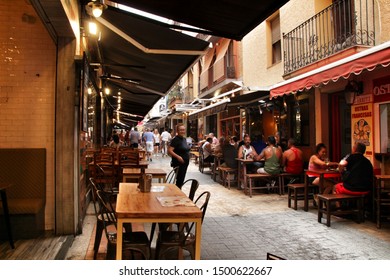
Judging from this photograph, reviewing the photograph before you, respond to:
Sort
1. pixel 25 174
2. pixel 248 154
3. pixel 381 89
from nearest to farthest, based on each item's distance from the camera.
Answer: pixel 25 174, pixel 381 89, pixel 248 154

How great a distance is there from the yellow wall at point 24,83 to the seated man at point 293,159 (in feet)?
18.8

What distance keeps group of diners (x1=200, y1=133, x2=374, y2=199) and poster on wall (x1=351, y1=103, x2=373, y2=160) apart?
1.32 feet

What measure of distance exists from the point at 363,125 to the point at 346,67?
90.0 inches

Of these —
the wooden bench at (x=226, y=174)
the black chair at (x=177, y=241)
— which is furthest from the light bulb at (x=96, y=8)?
the wooden bench at (x=226, y=174)

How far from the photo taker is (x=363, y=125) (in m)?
7.68

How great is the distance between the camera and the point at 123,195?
12.5 feet

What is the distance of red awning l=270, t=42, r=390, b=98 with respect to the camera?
511 centimetres

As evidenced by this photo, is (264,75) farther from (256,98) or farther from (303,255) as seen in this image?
(303,255)

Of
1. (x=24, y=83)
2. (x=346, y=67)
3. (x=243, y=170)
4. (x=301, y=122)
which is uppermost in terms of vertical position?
(x=346, y=67)

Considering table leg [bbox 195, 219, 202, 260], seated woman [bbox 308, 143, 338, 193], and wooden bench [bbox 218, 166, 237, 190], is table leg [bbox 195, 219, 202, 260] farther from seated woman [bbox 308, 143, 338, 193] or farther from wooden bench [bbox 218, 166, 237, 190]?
wooden bench [bbox 218, 166, 237, 190]

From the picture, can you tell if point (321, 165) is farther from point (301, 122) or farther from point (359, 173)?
point (301, 122)

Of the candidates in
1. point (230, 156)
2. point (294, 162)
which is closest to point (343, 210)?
point (294, 162)

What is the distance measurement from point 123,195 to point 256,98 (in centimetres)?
846
